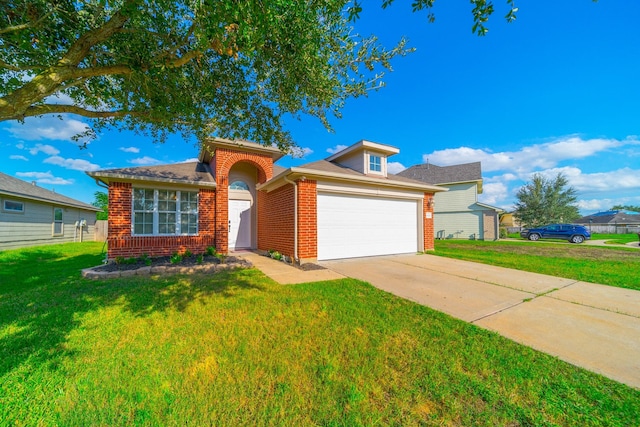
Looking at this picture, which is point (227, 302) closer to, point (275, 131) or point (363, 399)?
point (363, 399)

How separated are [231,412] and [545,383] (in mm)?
2649

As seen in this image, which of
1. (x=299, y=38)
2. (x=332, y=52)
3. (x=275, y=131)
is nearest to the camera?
(x=299, y=38)

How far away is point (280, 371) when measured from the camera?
2.33 m

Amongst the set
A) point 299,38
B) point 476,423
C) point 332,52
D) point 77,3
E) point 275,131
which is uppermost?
point 77,3

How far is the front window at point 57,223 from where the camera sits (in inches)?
589

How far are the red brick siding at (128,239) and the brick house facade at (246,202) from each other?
25 millimetres

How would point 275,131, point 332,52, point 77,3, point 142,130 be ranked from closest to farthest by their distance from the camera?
point 77,3 → point 332,52 → point 275,131 → point 142,130

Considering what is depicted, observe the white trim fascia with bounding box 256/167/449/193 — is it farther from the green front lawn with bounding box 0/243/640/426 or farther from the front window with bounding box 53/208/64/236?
the front window with bounding box 53/208/64/236

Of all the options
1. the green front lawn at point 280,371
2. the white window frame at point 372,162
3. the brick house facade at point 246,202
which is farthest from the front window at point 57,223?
the white window frame at point 372,162

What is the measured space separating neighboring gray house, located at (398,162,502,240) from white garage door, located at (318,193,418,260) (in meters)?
12.6

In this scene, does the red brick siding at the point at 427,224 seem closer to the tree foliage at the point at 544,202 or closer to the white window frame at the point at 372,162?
the white window frame at the point at 372,162

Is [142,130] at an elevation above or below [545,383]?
above

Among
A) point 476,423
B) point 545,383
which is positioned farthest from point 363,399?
point 545,383

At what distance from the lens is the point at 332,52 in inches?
187
